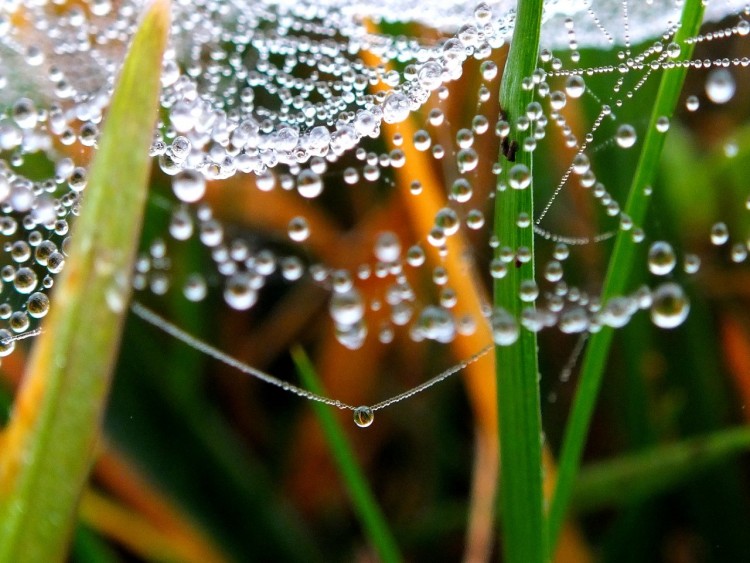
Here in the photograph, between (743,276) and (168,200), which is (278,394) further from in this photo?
(743,276)

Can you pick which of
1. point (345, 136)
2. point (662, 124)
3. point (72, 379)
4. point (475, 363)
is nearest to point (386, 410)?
point (475, 363)

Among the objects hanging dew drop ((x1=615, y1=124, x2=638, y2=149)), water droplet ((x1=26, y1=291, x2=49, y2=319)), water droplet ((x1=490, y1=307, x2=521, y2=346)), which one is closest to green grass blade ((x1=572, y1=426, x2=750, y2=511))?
hanging dew drop ((x1=615, y1=124, x2=638, y2=149))

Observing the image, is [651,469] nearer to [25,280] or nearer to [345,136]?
[345,136]

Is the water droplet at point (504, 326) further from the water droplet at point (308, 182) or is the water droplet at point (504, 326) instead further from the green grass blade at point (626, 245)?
the water droplet at point (308, 182)

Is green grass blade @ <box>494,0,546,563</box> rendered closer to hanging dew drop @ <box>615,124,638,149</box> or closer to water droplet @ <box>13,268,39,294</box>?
hanging dew drop @ <box>615,124,638,149</box>

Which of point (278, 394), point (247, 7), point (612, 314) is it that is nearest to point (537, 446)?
point (612, 314)

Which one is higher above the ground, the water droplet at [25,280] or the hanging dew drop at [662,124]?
the hanging dew drop at [662,124]

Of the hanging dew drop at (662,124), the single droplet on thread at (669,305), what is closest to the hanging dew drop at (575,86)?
the hanging dew drop at (662,124)
